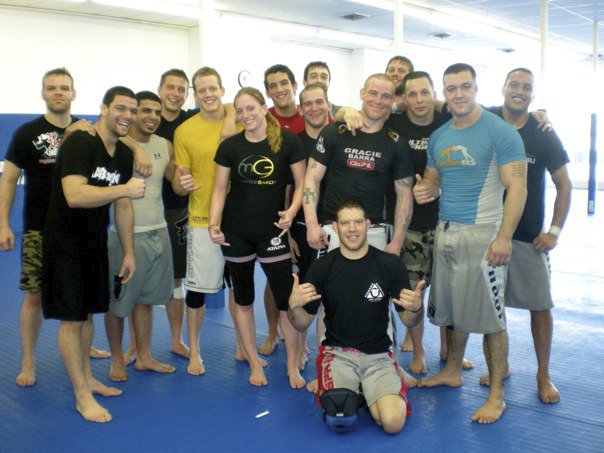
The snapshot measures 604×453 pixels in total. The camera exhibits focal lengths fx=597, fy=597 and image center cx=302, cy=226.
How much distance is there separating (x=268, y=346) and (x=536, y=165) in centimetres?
209

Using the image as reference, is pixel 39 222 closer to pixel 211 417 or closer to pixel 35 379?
pixel 35 379

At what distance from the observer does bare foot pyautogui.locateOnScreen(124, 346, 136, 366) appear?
3.88 metres

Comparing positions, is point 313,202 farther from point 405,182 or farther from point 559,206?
point 559,206

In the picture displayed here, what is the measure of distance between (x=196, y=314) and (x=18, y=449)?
135cm

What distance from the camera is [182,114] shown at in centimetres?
407

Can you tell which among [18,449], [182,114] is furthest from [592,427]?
[182,114]

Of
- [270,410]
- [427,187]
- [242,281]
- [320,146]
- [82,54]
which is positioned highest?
[82,54]

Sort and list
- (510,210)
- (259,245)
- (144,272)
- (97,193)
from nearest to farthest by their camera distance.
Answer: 1. (97,193)
2. (510,210)
3. (259,245)
4. (144,272)

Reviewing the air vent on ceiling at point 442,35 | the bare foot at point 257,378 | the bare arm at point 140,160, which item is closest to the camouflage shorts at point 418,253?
the bare foot at point 257,378

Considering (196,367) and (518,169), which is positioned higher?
(518,169)

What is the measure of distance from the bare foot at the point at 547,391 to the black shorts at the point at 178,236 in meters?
2.36

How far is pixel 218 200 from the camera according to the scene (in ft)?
11.5

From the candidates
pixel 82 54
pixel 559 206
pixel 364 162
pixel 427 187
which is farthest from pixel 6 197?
pixel 82 54

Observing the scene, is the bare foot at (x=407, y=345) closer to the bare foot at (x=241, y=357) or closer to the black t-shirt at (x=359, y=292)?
the black t-shirt at (x=359, y=292)
